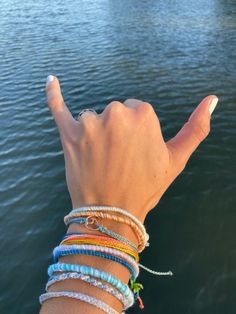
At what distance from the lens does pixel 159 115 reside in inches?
559

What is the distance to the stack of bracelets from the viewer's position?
5.90 ft

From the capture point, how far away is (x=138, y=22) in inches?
1090

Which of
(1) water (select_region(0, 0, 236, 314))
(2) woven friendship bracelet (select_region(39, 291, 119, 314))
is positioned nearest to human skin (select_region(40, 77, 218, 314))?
(2) woven friendship bracelet (select_region(39, 291, 119, 314))

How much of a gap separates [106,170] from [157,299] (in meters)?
5.87

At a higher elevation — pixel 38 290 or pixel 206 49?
pixel 206 49

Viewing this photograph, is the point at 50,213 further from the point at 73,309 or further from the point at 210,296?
the point at 73,309

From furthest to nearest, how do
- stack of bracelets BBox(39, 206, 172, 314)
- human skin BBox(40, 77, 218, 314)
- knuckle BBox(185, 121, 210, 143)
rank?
knuckle BBox(185, 121, 210, 143), human skin BBox(40, 77, 218, 314), stack of bracelets BBox(39, 206, 172, 314)

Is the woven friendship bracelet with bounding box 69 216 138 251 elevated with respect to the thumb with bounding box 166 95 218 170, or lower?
lower

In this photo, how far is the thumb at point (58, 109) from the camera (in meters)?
2.61

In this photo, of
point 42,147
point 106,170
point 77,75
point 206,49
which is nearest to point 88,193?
point 106,170

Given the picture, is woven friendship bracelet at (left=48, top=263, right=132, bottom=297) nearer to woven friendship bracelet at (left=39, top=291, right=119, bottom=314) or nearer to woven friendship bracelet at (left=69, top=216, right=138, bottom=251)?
woven friendship bracelet at (left=39, top=291, right=119, bottom=314)

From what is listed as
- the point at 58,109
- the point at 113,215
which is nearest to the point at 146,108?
the point at 58,109

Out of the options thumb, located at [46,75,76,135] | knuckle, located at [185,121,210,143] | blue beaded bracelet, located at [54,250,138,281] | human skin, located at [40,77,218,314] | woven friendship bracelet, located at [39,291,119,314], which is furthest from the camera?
knuckle, located at [185,121,210,143]

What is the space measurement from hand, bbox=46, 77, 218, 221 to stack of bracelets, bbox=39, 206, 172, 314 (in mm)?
97
